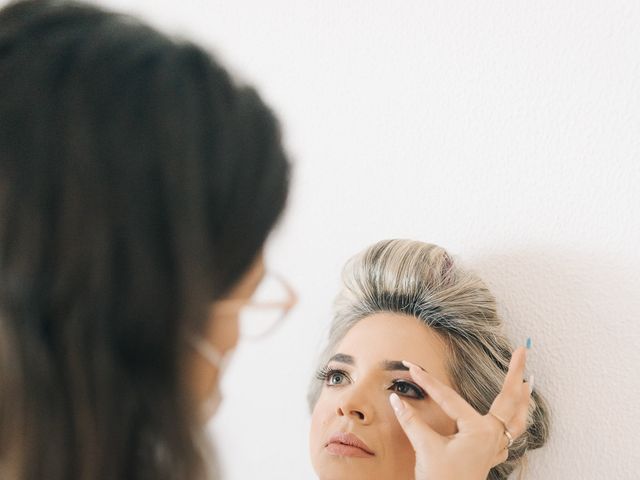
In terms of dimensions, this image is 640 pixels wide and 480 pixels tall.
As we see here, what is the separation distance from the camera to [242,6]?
1.57m

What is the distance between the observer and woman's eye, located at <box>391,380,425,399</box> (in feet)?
3.71

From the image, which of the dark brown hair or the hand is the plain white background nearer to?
the hand

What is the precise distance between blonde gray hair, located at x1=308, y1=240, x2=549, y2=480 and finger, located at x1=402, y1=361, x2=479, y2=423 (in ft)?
0.28

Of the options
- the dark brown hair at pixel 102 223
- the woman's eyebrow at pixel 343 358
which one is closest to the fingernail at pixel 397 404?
the woman's eyebrow at pixel 343 358

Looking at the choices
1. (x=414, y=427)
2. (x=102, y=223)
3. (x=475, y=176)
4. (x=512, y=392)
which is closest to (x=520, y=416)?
(x=512, y=392)

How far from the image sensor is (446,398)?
1.07 m

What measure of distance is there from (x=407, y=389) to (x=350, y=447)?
0.12m

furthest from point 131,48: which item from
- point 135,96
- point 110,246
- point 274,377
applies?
point 274,377

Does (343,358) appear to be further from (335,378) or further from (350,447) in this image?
(350,447)

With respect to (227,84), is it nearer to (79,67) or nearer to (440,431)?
(79,67)

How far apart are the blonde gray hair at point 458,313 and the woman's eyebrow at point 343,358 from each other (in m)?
0.08

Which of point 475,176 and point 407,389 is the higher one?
point 475,176

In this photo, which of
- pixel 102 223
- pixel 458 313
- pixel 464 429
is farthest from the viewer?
pixel 458 313

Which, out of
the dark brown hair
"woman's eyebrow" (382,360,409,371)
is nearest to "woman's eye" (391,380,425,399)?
"woman's eyebrow" (382,360,409,371)
